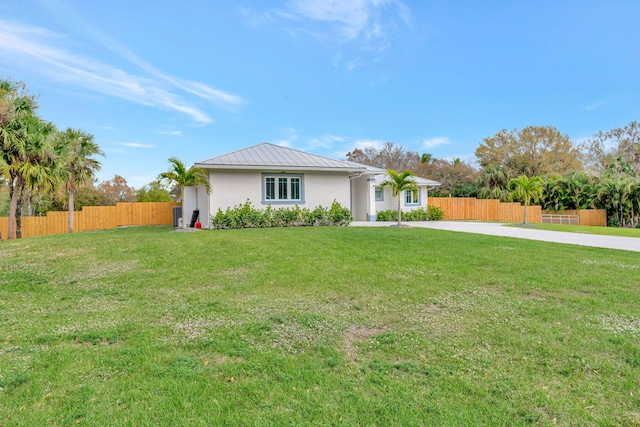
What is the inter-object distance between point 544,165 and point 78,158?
41.3 m

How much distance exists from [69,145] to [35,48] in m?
6.29

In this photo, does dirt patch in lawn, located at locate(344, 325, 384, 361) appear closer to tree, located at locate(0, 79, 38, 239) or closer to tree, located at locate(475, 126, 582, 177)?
tree, located at locate(0, 79, 38, 239)

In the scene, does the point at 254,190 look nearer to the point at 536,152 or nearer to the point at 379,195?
the point at 379,195

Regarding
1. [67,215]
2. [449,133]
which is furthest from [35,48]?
[449,133]

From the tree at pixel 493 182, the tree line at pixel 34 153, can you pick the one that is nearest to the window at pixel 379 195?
the tree at pixel 493 182

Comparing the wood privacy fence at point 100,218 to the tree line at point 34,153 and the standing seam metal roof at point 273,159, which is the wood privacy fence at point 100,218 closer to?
the tree line at point 34,153

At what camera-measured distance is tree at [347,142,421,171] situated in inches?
1607

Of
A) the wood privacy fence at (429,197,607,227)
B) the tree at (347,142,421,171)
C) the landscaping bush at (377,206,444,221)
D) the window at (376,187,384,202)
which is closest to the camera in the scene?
the landscaping bush at (377,206,444,221)

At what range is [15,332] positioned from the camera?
3639mm

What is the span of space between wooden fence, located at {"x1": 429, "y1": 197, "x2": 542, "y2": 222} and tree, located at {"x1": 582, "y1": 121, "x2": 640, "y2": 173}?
13670 millimetres

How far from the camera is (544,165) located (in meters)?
35.4

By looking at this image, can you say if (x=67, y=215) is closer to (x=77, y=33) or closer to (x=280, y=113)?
(x=77, y=33)

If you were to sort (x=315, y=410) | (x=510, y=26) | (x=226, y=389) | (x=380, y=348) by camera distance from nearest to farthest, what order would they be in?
(x=315, y=410), (x=226, y=389), (x=380, y=348), (x=510, y=26)

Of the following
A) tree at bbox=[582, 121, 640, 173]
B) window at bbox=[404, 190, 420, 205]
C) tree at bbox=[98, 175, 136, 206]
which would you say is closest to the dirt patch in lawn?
window at bbox=[404, 190, 420, 205]
